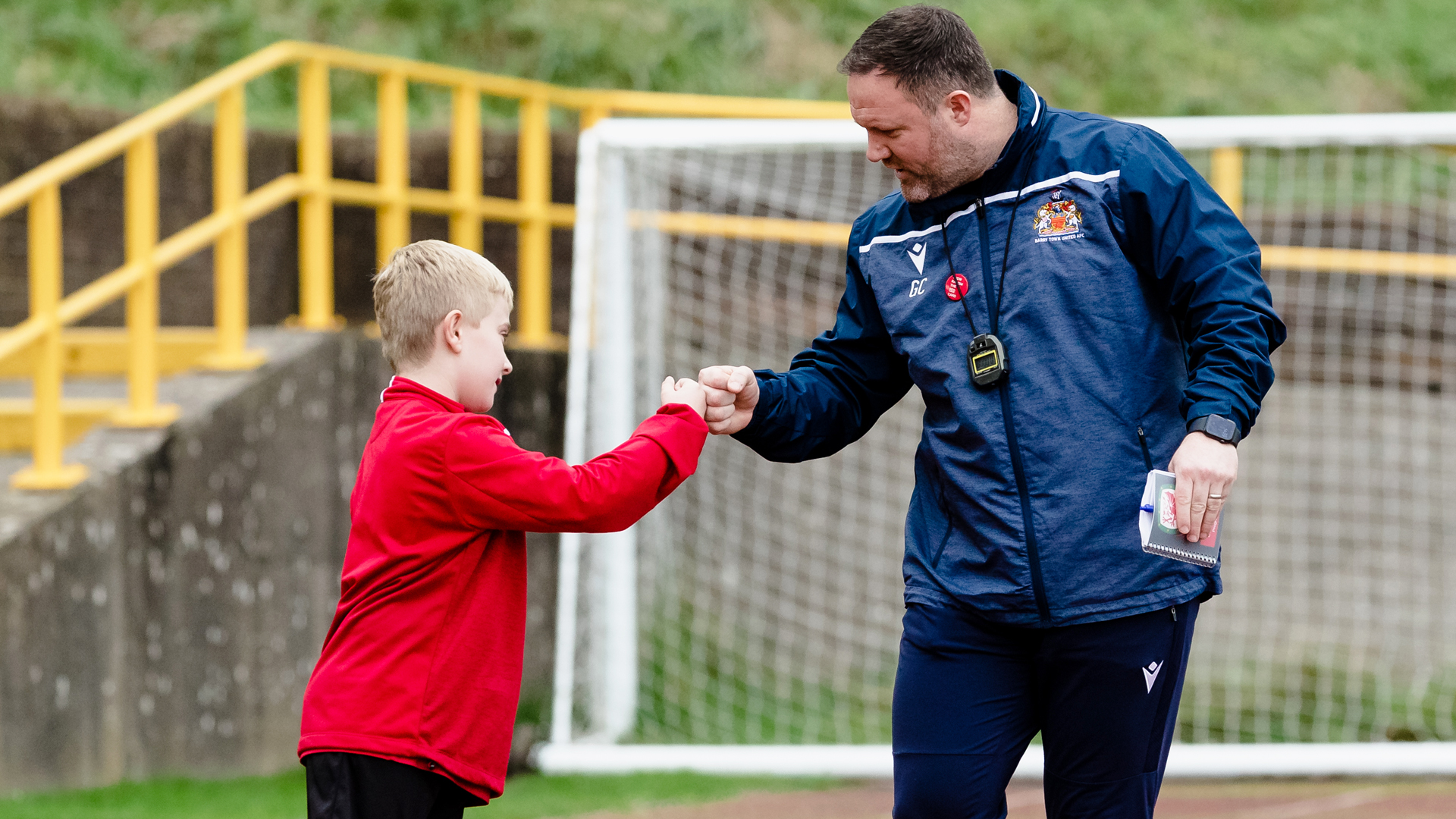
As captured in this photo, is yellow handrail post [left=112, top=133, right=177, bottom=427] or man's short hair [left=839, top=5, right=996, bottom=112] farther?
yellow handrail post [left=112, top=133, right=177, bottom=427]

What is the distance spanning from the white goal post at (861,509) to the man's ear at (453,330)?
4.02 meters

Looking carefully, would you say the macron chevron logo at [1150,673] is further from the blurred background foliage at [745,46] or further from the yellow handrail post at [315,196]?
the blurred background foliage at [745,46]

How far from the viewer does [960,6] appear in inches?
477

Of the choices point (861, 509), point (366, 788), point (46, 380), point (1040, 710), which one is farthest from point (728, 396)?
point (861, 509)

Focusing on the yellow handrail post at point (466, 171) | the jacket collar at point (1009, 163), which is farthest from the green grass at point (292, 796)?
the jacket collar at point (1009, 163)

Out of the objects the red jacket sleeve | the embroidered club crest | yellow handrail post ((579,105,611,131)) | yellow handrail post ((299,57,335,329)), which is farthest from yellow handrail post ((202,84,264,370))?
the embroidered club crest

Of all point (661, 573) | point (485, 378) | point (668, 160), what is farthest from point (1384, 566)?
point (485, 378)

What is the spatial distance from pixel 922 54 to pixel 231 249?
3.62m

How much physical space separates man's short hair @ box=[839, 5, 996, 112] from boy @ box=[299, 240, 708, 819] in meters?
0.77

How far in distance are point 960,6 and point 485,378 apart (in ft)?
33.8

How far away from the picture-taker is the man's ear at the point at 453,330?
252cm

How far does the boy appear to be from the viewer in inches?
95.6

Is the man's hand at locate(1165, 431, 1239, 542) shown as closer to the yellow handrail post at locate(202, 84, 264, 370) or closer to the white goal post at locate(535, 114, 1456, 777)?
the yellow handrail post at locate(202, 84, 264, 370)

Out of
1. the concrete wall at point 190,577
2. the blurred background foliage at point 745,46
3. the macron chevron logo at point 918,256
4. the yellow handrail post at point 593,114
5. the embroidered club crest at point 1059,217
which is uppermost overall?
the blurred background foliage at point 745,46
